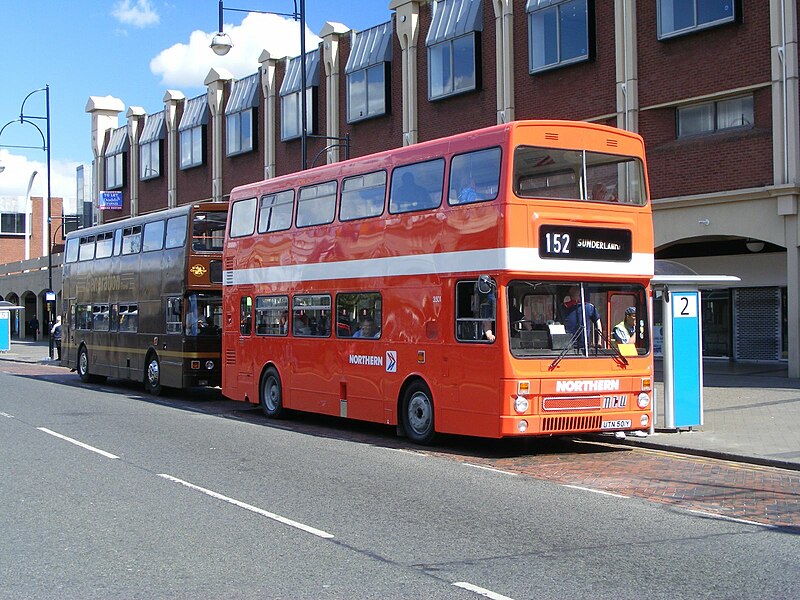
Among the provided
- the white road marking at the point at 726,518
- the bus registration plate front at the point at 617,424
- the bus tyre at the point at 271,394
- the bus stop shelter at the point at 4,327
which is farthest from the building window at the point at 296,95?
the white road marking at the point at 726,518

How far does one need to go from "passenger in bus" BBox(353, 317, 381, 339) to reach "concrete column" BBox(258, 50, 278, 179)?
82.0 feet

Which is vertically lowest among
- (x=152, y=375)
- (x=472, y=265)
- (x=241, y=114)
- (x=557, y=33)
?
(x=152, y=375)

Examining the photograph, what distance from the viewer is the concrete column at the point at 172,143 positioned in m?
46.6

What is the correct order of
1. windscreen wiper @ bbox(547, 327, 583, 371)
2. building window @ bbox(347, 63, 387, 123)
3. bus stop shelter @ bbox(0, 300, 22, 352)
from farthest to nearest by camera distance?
bus stop shelter @ bbox(0, 300, 22, 352), building window @ bbox(347, 63, 387, 123), windscreen wiper @ bbox(547, 327, 583, 371)

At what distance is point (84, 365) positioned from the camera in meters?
28.4

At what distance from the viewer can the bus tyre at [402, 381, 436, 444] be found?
13844mm

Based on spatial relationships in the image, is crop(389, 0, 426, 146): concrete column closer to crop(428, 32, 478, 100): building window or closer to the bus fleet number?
crop(428, 32, 478, 100): building window

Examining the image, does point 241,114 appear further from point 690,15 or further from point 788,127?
point 788,127

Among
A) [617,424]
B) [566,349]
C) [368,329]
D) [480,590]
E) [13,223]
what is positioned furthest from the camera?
[13,223]

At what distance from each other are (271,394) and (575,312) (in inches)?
290

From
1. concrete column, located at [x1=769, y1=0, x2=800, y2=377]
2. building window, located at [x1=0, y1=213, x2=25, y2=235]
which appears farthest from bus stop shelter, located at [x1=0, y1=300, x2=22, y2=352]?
building window, located at [x1=0, y1=213, x2=25, y2=235]

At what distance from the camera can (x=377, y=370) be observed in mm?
14945

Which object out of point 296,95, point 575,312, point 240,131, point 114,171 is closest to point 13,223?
point 114,171

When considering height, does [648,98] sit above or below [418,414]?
above
